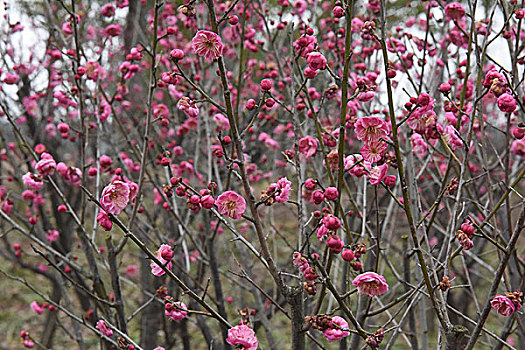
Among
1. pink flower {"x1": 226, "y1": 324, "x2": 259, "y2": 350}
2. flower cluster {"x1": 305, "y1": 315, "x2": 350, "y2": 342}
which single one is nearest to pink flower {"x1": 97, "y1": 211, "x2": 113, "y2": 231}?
pink flower {"x1": 226, "y1": 324, "x2": 259, "y2": 350}

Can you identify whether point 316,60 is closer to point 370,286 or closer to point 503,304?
point 370,286

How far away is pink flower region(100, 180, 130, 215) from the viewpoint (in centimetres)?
131

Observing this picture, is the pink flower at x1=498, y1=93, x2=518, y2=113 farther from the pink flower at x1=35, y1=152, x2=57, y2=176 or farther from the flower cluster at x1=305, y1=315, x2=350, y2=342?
the pink flower at x1=35, y1=152, x2=57, y2=176

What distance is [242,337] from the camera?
1.34 m

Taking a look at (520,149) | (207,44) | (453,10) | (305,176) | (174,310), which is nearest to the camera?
(207,44)

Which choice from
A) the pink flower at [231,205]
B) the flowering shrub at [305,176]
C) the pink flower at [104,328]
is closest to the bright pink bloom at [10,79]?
the flowering shrub at [305,176]

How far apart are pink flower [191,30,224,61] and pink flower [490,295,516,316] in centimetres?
103

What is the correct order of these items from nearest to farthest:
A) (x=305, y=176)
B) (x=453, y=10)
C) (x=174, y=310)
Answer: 1. (x=174, y=310)
2. (x=453, y=10)
3. (x=305, y=176)

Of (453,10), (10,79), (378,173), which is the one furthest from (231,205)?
(10,79)

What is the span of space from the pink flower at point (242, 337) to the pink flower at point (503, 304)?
0.67 m

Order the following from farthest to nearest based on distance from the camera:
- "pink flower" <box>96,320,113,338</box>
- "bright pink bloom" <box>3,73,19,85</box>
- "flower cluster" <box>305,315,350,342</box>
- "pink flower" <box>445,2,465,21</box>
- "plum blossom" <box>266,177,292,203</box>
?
1. "bright pink bloom" <box>3,73,19,85</box>
2. "pink flower" <box>445,2,465,21</box>
3. "pink flower" <box>96,320,113,338</box>
4. "plum blossom" <box>266,177,292,203</box>
5. "flower cluster" <box>305,315,350,342</box>

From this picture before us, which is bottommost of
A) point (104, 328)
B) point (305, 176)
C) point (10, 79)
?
point (104, 328)

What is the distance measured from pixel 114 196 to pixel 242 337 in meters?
0.54

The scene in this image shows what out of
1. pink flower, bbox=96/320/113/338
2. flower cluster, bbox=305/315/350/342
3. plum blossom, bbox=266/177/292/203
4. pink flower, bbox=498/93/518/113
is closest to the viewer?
flower cluster, bbox=305/315/350/342
